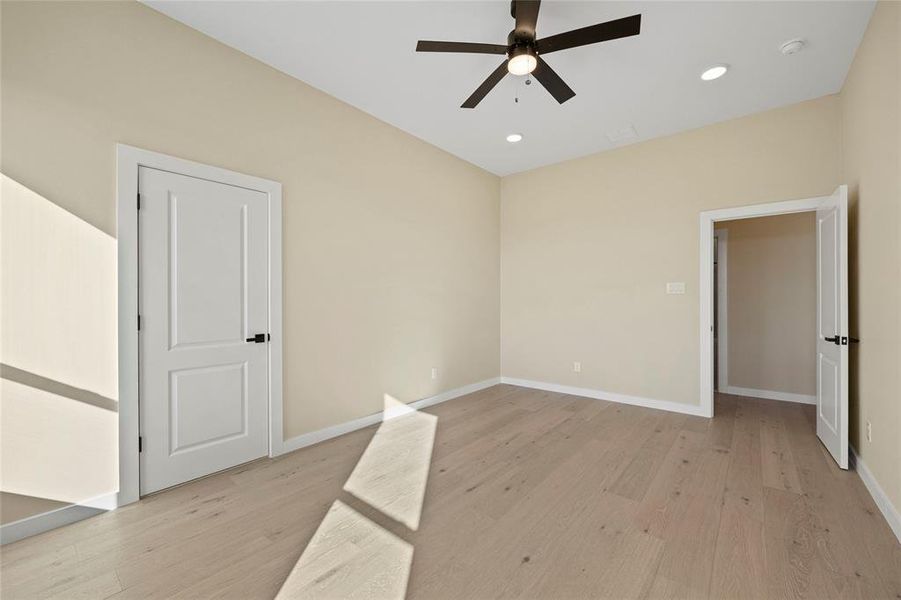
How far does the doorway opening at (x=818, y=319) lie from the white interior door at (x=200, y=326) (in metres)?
4.31

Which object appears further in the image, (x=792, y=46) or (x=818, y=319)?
(x=818, y=319)

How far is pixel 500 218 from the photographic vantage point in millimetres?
5801

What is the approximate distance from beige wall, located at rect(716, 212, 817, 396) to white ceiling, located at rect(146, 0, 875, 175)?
183cm

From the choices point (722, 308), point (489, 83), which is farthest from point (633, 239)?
point (489, 83)

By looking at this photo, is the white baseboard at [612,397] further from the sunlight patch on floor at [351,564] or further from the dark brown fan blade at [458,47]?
the dark brown fan blade at [458,47]

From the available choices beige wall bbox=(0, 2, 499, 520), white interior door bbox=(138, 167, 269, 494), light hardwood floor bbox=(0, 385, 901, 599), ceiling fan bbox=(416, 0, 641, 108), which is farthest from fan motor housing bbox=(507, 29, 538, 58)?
light hardwood floor bbox=(0, 385, 901, 599)

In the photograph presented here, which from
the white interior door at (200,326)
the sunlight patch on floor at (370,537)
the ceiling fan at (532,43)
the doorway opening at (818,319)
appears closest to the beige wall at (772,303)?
the doorway opening at (818,319)

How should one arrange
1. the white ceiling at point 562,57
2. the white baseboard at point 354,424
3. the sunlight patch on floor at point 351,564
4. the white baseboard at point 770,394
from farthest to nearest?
the white baseboard at point 770,394, the white baseboard at point 354,424, the white ceiling at point 562,57, the sunlight patch on floor at point 351,564

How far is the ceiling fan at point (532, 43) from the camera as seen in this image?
6.76 feet

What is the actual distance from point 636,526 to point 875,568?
1.02 meters

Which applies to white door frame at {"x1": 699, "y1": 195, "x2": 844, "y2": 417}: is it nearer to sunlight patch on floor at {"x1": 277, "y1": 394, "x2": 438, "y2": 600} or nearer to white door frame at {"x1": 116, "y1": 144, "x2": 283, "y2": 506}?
sunlight patch on floor at {"x1": 277, "y1": 394, "x2": 438, "y2": 600}

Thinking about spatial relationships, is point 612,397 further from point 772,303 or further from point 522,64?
point 522,64

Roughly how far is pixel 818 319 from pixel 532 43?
357cm

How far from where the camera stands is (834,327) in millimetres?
3016
